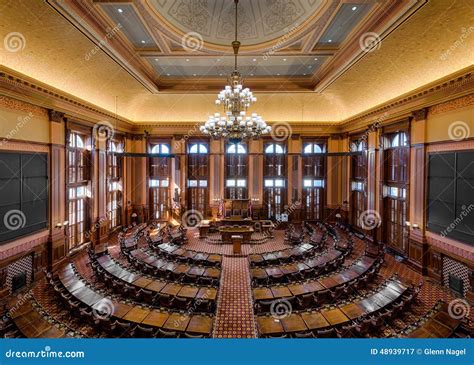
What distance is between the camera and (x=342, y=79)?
38.2ft

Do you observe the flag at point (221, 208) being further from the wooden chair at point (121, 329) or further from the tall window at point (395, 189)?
the wooden chair at point (121, 329)

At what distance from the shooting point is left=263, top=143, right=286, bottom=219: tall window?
56.9ft

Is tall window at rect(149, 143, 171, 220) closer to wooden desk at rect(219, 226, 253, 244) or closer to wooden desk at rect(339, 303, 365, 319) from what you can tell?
wooden desk at rect(219, 226, 253, 244)

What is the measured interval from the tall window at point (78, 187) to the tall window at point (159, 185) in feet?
17.0

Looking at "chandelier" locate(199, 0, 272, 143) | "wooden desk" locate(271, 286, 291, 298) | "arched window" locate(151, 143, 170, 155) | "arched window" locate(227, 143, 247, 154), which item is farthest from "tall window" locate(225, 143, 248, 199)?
"wooden desk" locate(271, 286, 291, 298)

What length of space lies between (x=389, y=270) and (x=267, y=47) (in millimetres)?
9909

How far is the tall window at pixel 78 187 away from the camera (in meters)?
11.1

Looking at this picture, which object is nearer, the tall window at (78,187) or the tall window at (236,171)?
the tall window at (78,187)

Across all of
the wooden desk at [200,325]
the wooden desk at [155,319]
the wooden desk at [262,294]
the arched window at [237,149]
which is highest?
the arched window at [237,149]

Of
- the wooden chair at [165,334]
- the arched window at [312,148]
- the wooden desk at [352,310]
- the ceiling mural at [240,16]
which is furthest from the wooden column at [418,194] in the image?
the wooden chair at [165,334]

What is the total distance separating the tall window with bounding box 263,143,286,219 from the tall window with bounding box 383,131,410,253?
6522 millimetres

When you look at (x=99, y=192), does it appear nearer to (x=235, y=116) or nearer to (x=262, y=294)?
(x=235, y=116)

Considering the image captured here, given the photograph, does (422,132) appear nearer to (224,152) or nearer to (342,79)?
(342,79)

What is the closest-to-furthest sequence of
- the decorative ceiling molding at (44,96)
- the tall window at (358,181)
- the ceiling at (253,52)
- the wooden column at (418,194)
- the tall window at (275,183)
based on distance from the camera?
the ceiling at (253,52) → the decorative ceiling molding at (44,96) → the wooden column at (418,194) → the tall window at (358,181) → the tall window at (275,183)
